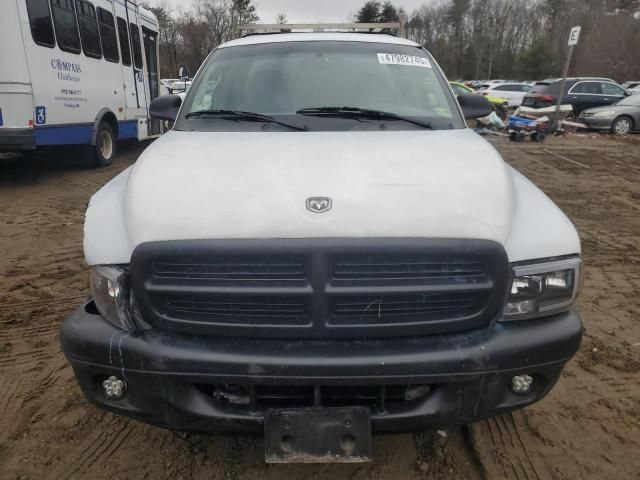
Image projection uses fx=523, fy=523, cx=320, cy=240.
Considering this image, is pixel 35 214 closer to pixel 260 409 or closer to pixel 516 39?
pixel 260 409

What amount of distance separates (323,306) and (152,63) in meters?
12.9

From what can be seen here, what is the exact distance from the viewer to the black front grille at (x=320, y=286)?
6.63 ft

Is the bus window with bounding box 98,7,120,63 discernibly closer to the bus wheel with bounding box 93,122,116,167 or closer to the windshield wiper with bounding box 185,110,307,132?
the bus wheel with bounding box 93,122,116,167

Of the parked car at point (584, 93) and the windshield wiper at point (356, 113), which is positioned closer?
the windshield wiper at point (356, 113)

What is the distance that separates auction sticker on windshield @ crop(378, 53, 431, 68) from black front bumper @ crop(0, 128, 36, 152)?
5971 millimetres

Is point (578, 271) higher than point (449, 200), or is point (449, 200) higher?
point (449, 200)

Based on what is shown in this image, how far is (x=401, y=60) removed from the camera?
3.70 m

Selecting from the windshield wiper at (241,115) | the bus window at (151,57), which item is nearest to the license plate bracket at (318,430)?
the windshield wiper at (241,115)

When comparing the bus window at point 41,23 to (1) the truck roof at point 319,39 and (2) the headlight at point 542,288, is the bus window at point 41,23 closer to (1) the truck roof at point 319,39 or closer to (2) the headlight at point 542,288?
(1) the truck roof at point 319,39

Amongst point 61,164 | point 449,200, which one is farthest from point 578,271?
point 61,164

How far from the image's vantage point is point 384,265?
6.70 feet

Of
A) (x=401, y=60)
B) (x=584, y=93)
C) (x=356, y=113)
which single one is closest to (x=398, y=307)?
(x=356, y=113)

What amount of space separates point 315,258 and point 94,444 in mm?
1686

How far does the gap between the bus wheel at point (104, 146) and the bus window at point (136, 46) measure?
2.31 m
